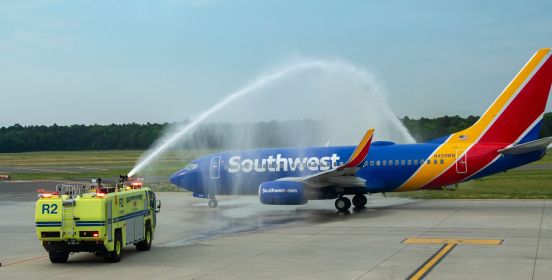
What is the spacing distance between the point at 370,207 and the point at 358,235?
1209 centimetres

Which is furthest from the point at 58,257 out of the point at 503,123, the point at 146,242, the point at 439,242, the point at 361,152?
the point at 503,123

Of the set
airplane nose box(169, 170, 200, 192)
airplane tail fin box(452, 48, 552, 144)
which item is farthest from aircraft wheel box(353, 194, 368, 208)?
airplane nose box(169, 170, 200, 192)

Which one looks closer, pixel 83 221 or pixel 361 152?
pixel 83 221

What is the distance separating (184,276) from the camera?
56.4 feet

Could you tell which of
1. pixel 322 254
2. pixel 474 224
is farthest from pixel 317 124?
pixel 322 254

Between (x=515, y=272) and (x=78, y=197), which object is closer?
(x=515, y=272)

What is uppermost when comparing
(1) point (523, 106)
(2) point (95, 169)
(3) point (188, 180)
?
(1) point (523, 106)

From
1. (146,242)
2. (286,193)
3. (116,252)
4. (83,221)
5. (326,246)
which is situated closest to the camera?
(83,221)

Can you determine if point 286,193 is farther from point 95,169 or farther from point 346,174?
point 95,169

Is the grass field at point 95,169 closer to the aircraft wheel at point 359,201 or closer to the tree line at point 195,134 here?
the tree line at point 195,134

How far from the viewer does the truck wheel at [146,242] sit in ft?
71.9

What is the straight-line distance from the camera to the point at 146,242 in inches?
869

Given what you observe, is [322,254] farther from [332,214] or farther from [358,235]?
[332,214]

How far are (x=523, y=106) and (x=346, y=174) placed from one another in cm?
881
